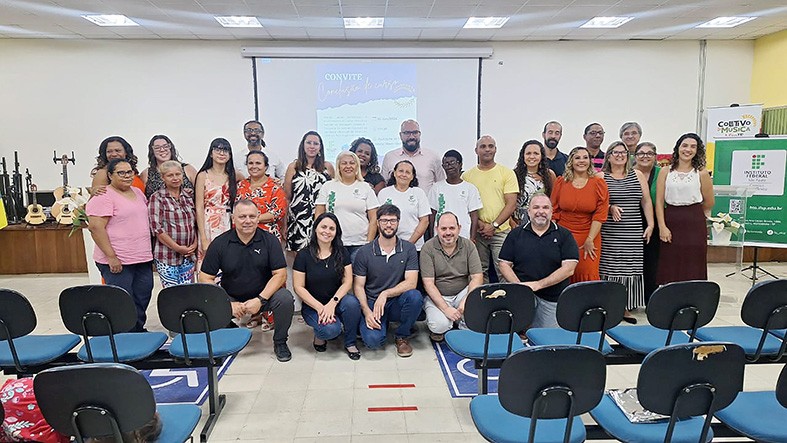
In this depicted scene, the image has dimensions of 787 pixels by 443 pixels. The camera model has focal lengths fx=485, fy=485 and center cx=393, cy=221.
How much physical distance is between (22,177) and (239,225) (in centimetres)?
526

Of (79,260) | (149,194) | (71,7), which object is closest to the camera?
(149,194)

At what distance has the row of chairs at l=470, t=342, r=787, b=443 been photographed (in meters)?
1.56

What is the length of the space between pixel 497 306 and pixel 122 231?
2537 millimetres

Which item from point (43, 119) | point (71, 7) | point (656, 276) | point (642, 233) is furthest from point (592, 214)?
point (43, 119)

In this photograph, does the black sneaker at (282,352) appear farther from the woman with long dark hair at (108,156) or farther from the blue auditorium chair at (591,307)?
the blue auditorium chair at (591,307)

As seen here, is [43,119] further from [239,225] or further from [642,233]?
[642,233]

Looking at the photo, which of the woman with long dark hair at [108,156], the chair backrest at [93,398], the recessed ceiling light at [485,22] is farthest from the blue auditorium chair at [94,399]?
the recessed ceiling light at [485,22]

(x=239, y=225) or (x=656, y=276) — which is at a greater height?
(x=239, y=225)

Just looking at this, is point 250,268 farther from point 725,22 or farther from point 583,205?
point 725,22

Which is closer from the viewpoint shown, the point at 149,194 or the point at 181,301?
the point at 181,301

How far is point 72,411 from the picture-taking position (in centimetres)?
149

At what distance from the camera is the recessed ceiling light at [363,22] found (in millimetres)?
5770

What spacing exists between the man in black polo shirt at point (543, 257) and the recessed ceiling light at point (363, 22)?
11.8 feet

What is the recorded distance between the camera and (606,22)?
608 centimetres
